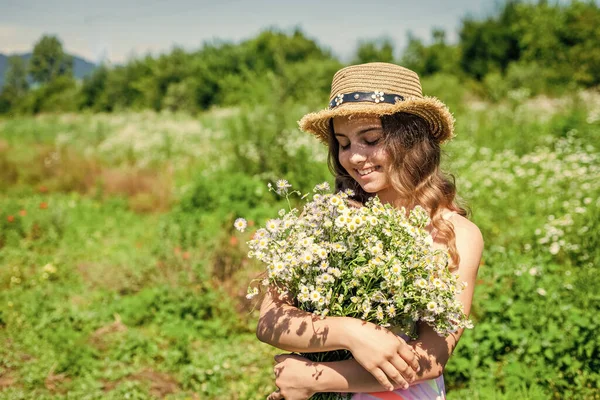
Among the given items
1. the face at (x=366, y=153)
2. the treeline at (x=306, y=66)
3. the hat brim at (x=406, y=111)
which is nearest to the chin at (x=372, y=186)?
the face at (x=366, y=153)

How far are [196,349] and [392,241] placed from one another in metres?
3.30

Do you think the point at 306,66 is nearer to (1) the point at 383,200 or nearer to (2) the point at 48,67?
(2) the point at 48,67

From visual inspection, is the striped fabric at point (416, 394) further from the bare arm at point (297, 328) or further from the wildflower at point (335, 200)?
the wildflower at point (335, 200)

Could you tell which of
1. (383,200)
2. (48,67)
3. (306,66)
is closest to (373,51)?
(306,66)

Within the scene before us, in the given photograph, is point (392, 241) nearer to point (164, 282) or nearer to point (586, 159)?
point (164, 282)

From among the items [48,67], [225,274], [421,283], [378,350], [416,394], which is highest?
[48,67]

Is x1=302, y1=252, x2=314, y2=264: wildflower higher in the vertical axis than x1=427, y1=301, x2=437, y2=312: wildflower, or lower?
higher

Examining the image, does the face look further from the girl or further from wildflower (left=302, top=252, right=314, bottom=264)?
wildflower (left=302, top=252, right=314, bottom=264)

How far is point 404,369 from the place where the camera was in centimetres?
154

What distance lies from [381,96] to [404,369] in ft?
3.39

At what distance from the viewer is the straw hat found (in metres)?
1.85

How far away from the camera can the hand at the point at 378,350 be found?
1.49 m

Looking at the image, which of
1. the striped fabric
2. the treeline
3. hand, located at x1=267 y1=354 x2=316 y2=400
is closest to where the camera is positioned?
hand, located at x1=267 y1=354 x2=316 y2=400

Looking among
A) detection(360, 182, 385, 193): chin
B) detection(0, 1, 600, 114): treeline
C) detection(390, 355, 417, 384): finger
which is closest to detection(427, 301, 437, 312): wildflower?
detection(390, 355, 417, 384): finger
